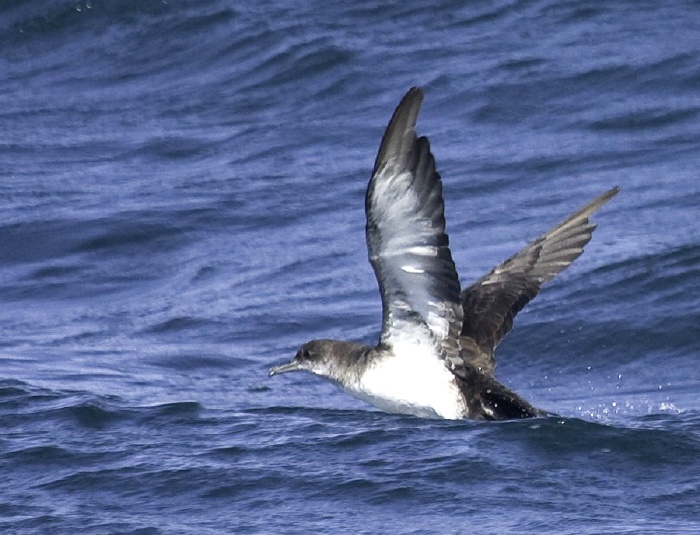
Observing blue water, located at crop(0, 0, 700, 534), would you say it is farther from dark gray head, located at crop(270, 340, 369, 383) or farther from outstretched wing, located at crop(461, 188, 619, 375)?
outstretched wing, located at crop(461, 188, 619, 375)

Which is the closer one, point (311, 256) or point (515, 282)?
point (515, 282)

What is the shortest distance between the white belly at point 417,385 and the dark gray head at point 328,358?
10.3 inches

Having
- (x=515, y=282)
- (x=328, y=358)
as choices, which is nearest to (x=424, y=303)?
(x=328, y=358)

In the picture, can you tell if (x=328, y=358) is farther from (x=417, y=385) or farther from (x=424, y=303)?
(x=424, y=303)

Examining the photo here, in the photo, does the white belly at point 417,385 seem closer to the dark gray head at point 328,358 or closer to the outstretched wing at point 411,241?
the outstretched wing at point 411,241

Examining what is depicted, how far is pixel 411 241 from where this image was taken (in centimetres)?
805

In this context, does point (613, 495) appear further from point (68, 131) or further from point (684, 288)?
point (68, 131)

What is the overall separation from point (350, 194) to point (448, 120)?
5.70 ft

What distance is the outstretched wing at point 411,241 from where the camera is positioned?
7730 millimetres

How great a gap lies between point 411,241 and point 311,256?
16.5 ft

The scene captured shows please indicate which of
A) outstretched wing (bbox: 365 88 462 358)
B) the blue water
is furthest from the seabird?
the blue water

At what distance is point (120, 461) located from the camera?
8.86m

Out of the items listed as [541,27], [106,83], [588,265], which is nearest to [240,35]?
[106,83]

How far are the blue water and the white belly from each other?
0.54 feet
